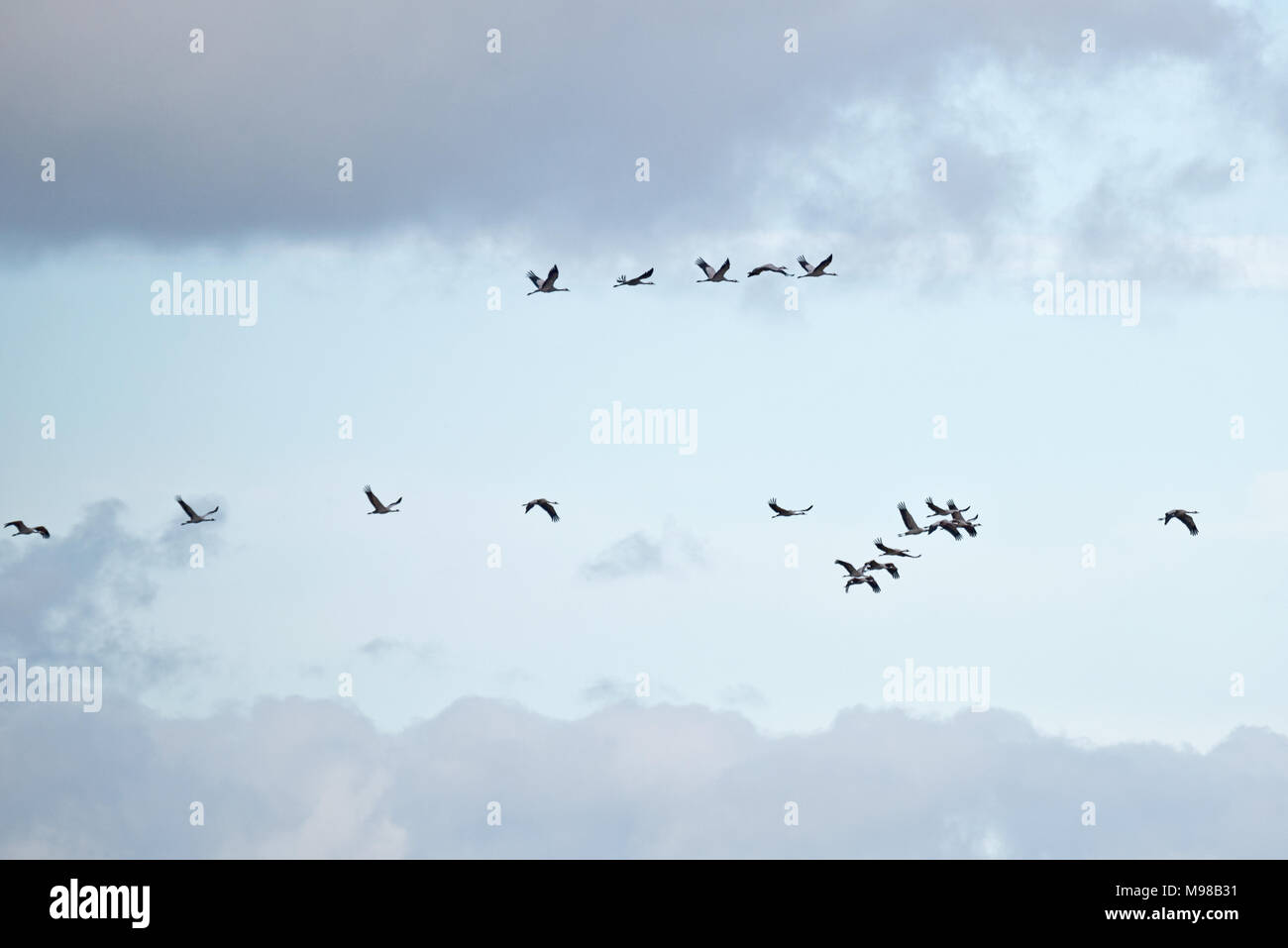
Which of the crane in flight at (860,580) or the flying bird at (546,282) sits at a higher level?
the flying bird at (546,282)

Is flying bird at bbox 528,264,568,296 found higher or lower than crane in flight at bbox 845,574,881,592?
higher

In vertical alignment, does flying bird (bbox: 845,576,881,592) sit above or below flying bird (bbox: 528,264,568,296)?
below

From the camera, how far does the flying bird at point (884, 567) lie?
384ft

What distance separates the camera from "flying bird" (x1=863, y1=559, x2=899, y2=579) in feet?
384

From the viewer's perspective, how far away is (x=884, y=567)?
117188mm
